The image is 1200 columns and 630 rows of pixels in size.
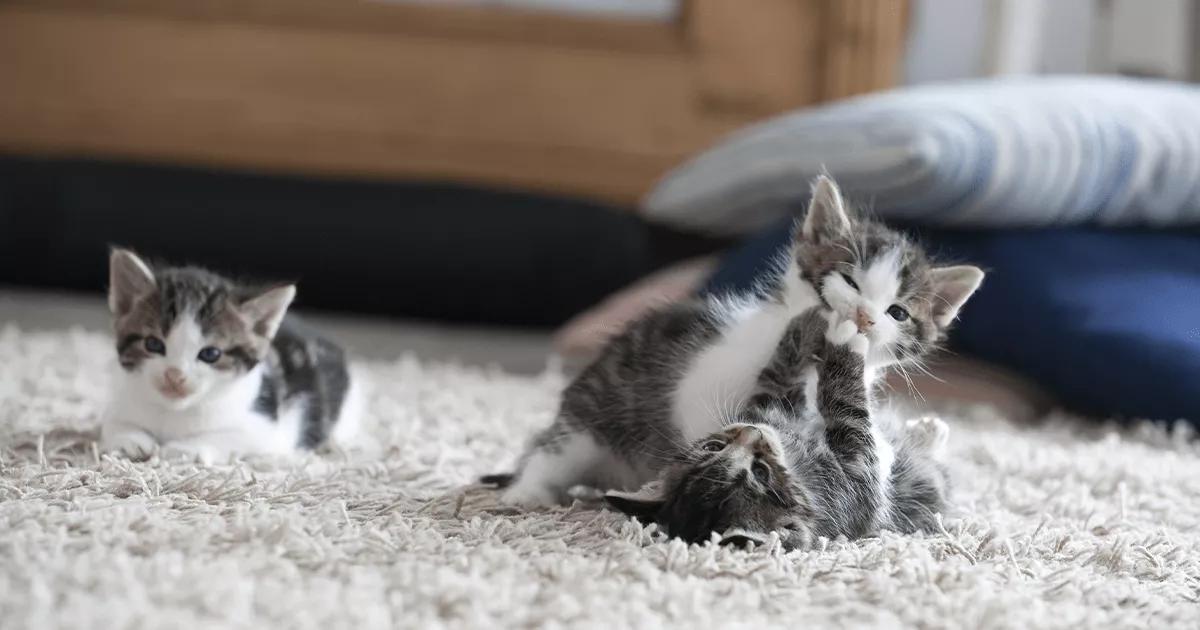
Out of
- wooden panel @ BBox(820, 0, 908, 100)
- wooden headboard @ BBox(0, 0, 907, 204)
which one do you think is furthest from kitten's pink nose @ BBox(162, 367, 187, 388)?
wooden panel @ BBox(820, 0, 908, 100)

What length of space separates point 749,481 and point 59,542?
56cm

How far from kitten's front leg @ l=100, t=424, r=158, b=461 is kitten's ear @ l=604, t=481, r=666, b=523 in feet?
1.90

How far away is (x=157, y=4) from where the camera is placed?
3264mm

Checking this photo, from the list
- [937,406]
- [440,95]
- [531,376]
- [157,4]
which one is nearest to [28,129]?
[157,4]

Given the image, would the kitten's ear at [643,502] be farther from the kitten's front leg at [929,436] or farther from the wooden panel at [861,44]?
the wooden panel at [861,44]

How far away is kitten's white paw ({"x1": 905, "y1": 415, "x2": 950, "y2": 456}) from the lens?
130 centimetres

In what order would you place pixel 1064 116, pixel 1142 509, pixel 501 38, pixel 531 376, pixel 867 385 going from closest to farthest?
pixel 867 385
pixel 1142 509
pixel 1064 116
pixel 531 376
pixel 501 38

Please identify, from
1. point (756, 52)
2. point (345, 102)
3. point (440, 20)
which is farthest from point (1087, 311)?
point (345, 102)

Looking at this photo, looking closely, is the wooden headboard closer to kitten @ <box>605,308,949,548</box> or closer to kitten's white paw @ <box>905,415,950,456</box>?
kitten's white paw @ <box>905,415,950,456</box>

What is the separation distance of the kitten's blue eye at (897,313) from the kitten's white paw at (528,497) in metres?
0.38

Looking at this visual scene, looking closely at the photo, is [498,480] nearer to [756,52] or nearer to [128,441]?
[128,441]

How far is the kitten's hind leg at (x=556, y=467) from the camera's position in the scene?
4.12ft

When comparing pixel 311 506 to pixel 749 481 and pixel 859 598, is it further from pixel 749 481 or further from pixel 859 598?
pixel 859 598

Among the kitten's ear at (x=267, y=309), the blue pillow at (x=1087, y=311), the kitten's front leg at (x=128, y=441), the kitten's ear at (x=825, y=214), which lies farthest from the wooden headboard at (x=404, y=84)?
the kitten's ear at (x=825, y=214)
